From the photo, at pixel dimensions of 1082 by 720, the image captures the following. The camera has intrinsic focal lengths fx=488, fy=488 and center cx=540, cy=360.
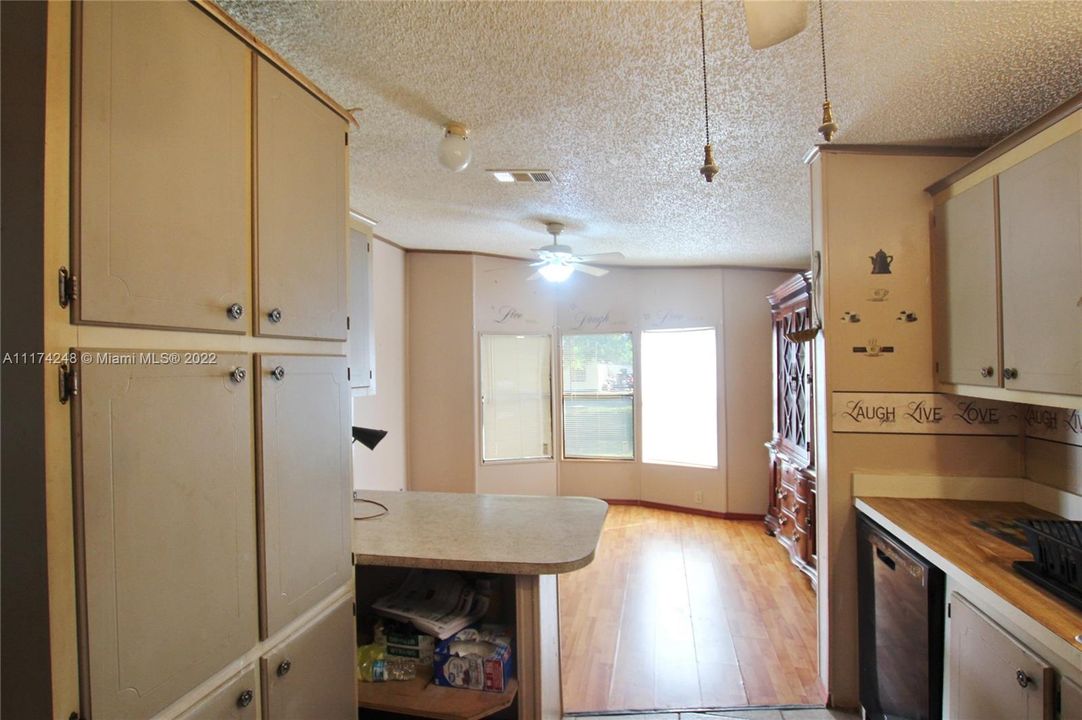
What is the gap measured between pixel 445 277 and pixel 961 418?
3819 millimetres

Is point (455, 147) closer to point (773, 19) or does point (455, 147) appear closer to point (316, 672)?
point (773, 19)

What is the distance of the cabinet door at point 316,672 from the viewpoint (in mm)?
1049

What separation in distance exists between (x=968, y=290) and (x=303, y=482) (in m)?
2.32

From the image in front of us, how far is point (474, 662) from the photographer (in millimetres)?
1485

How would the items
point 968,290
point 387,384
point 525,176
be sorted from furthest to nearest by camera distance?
point 387,384 → point 525,176 → point 968,290

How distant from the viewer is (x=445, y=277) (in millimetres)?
4590

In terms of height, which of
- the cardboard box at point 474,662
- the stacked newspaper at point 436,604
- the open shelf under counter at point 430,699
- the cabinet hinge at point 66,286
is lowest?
the open shelf under counter at point 430,699

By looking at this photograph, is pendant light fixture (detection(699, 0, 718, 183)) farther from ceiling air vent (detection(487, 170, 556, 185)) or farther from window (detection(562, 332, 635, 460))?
window (detection(562, 332, 635, 460))

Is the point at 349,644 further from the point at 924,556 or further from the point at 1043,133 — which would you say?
the point at 1043,133

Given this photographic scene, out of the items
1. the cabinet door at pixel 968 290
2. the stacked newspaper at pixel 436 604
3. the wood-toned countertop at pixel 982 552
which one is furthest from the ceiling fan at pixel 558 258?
the stacked newspaper at pixel 436 604

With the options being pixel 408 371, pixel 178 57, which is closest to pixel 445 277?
pixel 408 371

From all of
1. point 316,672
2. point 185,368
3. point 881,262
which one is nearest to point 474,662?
point 316,672

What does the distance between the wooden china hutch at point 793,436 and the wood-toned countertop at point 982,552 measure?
1076mm

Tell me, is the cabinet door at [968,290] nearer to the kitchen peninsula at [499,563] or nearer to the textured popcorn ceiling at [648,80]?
the textured popcorn ceiling at [648,80]
